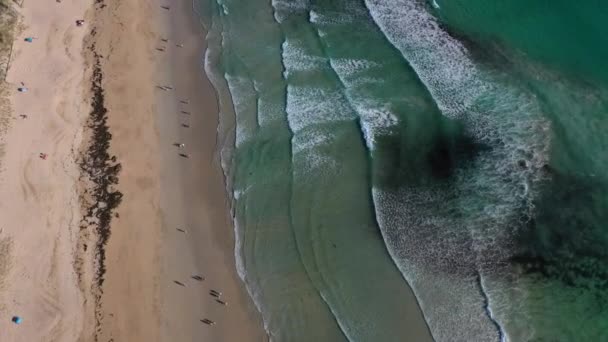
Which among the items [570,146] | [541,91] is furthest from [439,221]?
[541,91]

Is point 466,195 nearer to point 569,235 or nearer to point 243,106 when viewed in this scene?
point 569,235

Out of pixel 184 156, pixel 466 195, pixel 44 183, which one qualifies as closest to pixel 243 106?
pixel 184 156

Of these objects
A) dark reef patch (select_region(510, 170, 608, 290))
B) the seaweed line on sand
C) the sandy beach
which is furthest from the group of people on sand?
dark reef patch (select_region(510, 170, 608, 290))

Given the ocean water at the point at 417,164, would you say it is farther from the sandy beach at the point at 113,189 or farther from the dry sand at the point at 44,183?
the dry sand at the point at 44,183

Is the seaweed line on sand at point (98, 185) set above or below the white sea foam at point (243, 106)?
below

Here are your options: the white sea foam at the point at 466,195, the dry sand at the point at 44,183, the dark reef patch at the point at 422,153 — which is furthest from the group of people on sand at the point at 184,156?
the dark reef patch at the point at 422,153

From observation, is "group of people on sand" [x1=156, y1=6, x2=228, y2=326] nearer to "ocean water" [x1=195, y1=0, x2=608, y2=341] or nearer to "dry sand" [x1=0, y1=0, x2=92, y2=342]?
"ocean water" [x1=195, y1=0, x2=608, y2=341]
